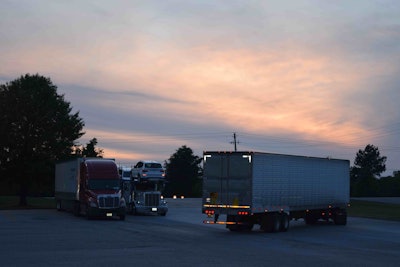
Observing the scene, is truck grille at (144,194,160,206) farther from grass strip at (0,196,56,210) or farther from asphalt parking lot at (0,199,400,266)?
grass strip at (0,196,56,210)

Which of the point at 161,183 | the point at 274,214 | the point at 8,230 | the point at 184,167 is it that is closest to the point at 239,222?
the point at 274,214

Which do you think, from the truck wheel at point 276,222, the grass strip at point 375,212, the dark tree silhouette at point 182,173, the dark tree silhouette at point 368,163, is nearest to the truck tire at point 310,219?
the truck wheel at point 276,222

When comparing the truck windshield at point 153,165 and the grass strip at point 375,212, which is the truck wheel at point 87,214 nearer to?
the truck windshield at point 153,165

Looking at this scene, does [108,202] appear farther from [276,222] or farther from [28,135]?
[28,135]

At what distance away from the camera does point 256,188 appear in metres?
31.1

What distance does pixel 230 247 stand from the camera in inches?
910

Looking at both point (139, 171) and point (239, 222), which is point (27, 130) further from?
point (239, 222)

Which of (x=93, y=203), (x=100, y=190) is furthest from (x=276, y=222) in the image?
(x=100, y=190)

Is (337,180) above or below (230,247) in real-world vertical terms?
above

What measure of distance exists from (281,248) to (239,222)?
8913 mm

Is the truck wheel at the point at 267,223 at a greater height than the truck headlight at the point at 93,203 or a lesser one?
lesser

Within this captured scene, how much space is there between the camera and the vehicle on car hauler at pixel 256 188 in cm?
3108

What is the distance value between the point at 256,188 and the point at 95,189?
49.2 feet

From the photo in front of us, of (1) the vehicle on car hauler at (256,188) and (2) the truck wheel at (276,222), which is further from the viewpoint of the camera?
(2) the truck wheel at (276,222)
